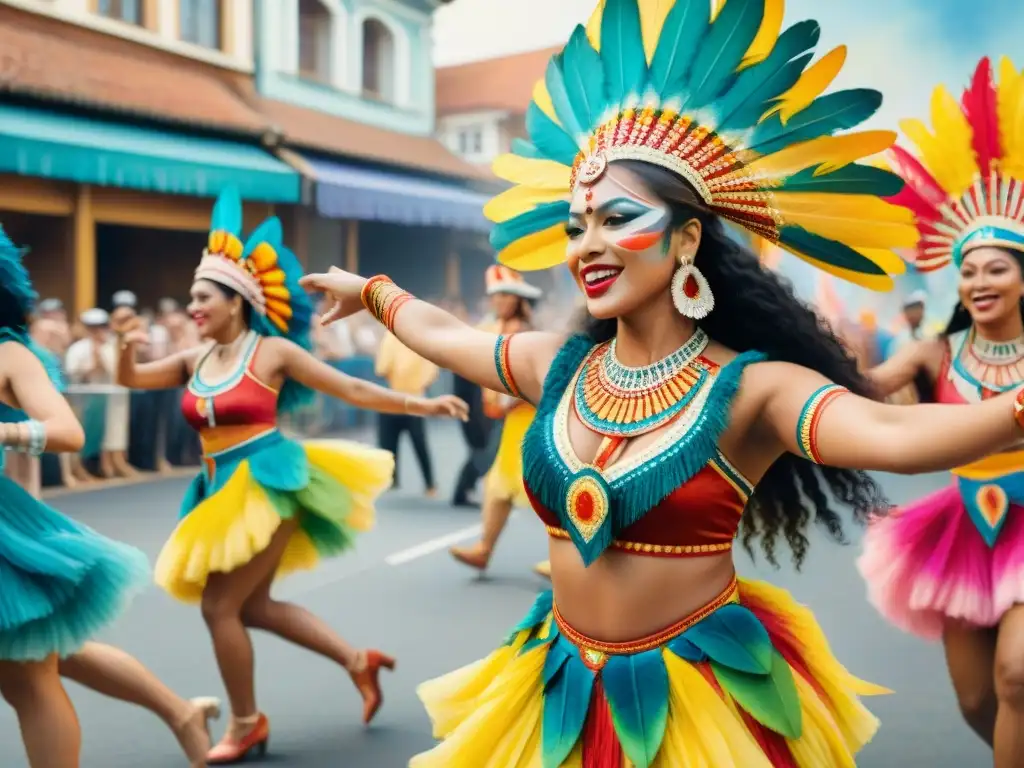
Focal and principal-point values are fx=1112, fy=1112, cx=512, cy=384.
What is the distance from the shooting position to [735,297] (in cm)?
246

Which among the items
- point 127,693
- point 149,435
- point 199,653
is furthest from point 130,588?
point 149,435

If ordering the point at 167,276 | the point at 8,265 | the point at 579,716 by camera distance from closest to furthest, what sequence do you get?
the point at 579,716, the point at 8,265, the point at 167,276

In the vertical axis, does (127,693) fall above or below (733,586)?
below

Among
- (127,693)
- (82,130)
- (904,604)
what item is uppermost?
(82,130)

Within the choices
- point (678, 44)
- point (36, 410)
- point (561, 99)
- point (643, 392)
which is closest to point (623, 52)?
point (678, 44)

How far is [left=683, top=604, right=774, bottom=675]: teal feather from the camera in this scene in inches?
90.1

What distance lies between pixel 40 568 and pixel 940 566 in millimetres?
2834

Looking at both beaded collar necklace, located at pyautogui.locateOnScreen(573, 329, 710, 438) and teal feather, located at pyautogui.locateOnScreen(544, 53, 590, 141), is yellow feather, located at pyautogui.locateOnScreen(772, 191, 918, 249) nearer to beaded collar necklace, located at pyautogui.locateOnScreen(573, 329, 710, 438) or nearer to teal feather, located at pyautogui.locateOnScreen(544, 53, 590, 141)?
beaded collar necklace, located at pyautogui.locateOnScreen(573, 329, 710, 438)

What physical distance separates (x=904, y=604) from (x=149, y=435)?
8792 millimetres

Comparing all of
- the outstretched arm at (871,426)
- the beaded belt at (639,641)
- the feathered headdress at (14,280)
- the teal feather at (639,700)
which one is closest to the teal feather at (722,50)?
the outstretched arm at (871,426)

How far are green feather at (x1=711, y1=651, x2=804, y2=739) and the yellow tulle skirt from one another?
4.62 metres

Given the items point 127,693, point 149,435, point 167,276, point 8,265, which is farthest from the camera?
point 167,276

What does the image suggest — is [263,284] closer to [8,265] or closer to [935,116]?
[8,265]

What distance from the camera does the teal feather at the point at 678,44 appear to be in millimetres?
2318
